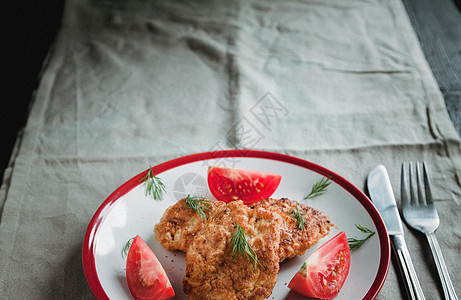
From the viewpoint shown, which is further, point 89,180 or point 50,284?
point 89,180

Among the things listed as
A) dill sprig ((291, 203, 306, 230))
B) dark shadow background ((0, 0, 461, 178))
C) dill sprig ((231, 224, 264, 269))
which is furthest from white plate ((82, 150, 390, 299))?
dark shadow background ((0, 0, 461, 178))

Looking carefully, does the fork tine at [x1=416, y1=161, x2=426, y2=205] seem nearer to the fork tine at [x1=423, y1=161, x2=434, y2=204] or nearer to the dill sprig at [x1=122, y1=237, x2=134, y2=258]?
the fork tine at [x1=423, y1=161, x2=434, y2=204]

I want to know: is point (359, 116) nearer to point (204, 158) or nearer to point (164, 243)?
point (204, 158)

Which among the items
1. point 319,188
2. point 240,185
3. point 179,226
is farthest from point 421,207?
point 179,226

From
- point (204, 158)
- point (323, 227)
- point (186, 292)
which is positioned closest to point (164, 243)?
point (186, 292)

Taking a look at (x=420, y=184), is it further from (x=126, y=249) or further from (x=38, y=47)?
(x=38, y=47)

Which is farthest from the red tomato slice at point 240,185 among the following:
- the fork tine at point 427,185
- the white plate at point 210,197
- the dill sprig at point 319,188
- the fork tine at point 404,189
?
the fork tine at point 427,185
